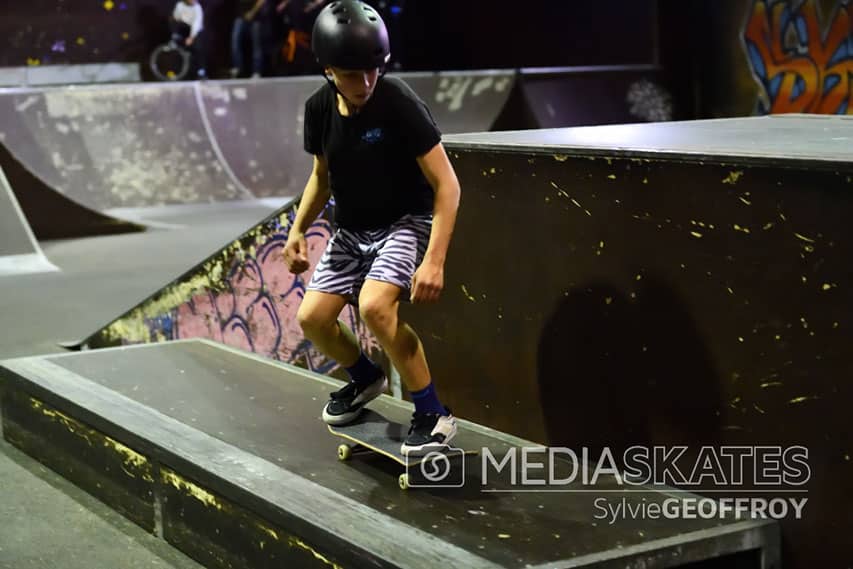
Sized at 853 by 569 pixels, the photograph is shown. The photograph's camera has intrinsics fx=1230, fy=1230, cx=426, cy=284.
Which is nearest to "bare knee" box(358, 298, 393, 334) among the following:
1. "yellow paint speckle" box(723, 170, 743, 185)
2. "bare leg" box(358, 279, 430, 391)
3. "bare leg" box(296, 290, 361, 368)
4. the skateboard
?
"bare leg" box(358, 279, 430, 391)

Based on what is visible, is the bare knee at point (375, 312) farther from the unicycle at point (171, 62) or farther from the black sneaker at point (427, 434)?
the unicycle at point (171, 62)

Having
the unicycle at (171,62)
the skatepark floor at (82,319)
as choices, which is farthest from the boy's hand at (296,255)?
the unicycle at (171,62)

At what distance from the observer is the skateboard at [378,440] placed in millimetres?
3273

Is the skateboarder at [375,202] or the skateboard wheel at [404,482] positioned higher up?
the skateboarder at [375,202]

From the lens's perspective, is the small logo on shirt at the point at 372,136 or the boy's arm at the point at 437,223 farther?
the small logo on shirt at the point at 372,136

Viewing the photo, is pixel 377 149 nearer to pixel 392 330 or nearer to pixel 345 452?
pixel 392 330

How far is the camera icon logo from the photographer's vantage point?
3.27 metres

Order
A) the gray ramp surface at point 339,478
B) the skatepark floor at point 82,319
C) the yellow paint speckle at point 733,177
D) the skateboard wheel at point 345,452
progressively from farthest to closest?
the skatepark floor at point 82,319 → the skateboard wheel at point 345,452 → the yellow paint speckle at point 733,177 → the gray ramp surface at point 339,478

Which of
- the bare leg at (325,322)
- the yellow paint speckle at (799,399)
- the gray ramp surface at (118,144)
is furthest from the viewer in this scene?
the gray ramp surface at (118,144)

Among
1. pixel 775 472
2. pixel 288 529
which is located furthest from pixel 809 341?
pixel 288 529

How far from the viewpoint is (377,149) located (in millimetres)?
3275

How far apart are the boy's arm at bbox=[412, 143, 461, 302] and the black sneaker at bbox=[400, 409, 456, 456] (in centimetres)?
37

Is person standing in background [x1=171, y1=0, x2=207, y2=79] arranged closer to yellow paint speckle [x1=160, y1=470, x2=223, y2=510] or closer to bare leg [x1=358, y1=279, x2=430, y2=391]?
yellow paint speckle [x1=160, y1=470, x2=223, y2=510]

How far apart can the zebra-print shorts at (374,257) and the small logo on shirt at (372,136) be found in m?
0.23
